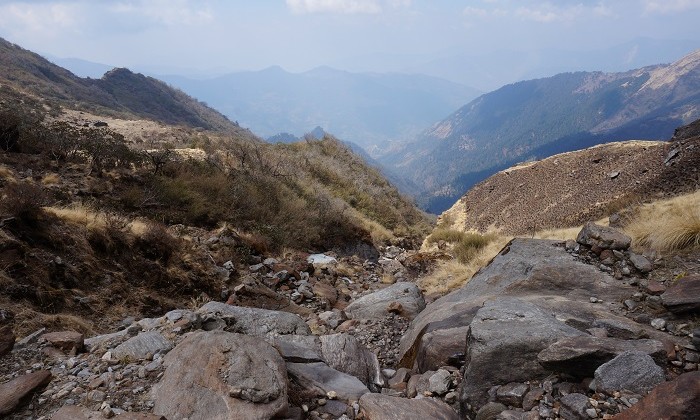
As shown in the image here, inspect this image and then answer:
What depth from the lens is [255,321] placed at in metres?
4.92

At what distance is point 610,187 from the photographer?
23000mm

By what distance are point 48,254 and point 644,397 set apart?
684 centimetres

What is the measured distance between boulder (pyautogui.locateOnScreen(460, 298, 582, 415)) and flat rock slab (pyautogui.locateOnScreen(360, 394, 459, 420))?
0.59ft

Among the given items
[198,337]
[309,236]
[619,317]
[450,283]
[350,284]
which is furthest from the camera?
[309,236]

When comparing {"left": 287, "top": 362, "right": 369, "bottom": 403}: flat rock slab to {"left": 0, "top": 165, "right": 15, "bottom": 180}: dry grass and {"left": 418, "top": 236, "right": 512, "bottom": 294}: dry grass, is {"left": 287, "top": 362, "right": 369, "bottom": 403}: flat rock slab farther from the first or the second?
{"left": 0, "top": 165, "right": 15, "bottom": 180}: dry grass

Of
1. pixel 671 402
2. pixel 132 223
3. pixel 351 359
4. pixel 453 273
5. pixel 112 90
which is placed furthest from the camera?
pixel 112 90

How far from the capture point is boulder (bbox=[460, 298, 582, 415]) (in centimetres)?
296

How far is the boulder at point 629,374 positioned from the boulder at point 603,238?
3.19 m

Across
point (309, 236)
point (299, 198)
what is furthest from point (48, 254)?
point (299, 198)

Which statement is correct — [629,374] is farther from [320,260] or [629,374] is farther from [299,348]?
[320,260]

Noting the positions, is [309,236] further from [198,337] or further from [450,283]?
[198,337]

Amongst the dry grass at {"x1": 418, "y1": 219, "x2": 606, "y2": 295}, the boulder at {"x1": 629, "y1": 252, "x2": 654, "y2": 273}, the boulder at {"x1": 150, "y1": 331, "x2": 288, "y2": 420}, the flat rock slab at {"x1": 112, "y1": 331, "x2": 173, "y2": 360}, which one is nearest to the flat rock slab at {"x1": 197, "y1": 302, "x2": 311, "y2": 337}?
the flat rock slab at {"x1": 112, "y1": 331, "x2": 173, "y2": 360}

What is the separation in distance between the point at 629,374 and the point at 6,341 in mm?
5159

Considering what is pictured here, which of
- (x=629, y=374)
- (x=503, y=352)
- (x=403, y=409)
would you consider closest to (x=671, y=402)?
(x=629, y=374)
